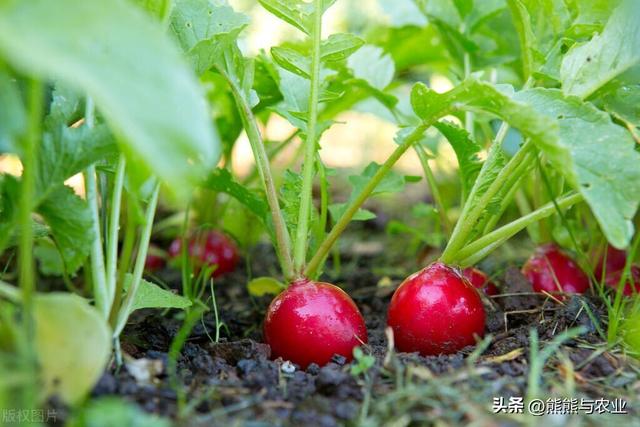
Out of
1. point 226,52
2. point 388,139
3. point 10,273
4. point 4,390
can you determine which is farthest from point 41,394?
point 388,139

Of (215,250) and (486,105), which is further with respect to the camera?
(215,250)

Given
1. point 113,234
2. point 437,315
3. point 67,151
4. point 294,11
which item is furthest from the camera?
point 294,11

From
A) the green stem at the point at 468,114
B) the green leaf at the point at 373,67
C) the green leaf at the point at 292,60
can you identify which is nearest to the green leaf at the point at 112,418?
the green leaf at the point at 292,60

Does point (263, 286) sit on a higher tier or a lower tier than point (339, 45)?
lower

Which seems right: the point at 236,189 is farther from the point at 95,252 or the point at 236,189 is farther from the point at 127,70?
the point at 127,70

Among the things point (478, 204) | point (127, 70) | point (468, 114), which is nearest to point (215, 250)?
point (468, 114)

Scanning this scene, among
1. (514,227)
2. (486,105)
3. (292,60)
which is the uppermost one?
(292,60)

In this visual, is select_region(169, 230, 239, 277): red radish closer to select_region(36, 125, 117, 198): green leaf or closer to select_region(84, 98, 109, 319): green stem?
select_region(84, 98, 109, 319): green stem

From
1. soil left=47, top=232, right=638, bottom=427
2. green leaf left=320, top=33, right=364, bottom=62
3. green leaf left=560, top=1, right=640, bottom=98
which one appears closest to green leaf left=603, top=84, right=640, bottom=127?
green leaf left=560, top=1, right=640, bottom=98
